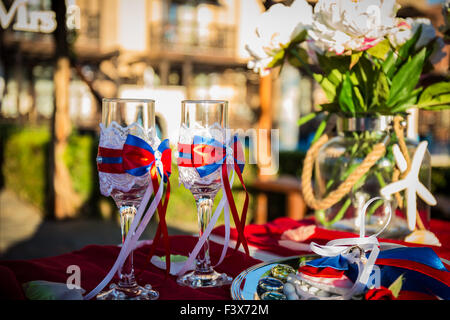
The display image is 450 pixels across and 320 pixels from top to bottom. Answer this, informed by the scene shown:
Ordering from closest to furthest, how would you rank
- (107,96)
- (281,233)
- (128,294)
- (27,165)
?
(128,294), (281,233), (27,165), (107,96)

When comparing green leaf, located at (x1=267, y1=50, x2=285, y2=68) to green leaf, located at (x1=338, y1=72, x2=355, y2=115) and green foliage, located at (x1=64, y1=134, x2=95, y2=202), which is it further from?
green foliage, located at (x1=64, y1=134, x2=95, y2=202)

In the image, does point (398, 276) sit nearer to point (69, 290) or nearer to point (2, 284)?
point (69, 290)

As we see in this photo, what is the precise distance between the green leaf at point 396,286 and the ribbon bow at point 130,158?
0.44 m

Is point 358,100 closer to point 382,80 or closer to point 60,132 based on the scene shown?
point 382,80

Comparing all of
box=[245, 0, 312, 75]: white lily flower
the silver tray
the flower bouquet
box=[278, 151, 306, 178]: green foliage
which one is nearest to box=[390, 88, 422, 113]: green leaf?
the flower bouquet

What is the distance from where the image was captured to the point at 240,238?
0.95 m

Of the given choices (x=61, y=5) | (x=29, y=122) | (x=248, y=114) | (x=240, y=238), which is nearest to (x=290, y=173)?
(x=61, y=5)

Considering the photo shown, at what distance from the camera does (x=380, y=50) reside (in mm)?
1201

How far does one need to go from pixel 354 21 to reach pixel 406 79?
0.71 ft

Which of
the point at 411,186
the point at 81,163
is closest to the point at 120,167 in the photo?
the point at 411,186

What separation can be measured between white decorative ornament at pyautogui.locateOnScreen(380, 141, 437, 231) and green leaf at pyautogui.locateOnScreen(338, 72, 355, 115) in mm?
160

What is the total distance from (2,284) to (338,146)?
2.93 feet

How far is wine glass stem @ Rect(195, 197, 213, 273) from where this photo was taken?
0.90 metres

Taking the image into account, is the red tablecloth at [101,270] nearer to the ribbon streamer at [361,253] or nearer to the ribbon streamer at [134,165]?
the ribbon streamer at [134,165]
